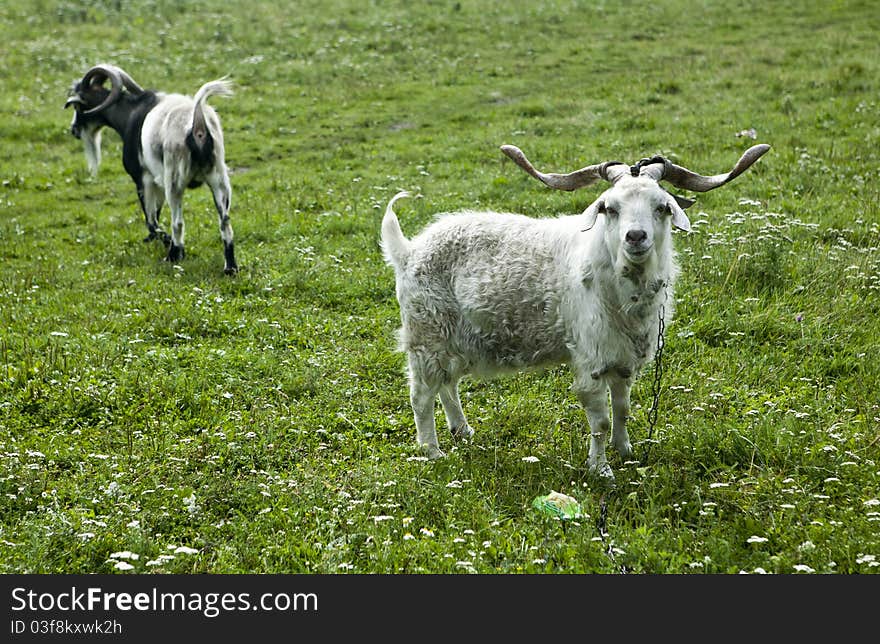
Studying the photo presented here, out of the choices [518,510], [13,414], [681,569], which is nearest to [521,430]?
[518,510]

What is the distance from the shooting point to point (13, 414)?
23.9 feet

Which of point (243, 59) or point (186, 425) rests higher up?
point (243, 59)

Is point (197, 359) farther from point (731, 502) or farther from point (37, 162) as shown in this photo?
point (37, 162)

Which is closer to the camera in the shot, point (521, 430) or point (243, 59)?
point (521, 430)

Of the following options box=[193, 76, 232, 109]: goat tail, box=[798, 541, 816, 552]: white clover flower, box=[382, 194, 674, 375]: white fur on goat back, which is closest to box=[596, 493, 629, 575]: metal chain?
box=[798, 541, 816, 552]: white clover flower

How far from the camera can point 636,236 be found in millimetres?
5566

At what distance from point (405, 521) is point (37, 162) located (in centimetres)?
1406

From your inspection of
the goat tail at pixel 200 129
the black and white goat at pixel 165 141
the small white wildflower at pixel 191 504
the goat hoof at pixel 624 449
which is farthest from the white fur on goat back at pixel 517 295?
the goat tail at pixel 200 129

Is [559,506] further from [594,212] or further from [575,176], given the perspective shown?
[575,176]

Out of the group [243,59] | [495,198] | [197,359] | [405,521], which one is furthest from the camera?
[243,59]

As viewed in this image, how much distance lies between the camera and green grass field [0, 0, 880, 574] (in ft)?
17.5

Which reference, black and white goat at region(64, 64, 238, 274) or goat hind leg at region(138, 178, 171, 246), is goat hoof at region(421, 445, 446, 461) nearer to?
black and white goat at region(64, 64, 238, 274)

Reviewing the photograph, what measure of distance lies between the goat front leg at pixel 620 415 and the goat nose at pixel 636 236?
48.1 inches

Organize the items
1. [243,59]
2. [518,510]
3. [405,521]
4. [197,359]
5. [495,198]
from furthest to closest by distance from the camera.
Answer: [243,59] → [495,198] → [197,359] → [518,510] → [405,521]
